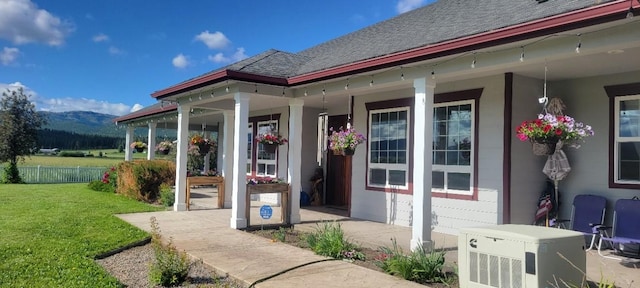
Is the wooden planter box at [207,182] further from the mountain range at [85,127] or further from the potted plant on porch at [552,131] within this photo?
the mountain range at [85,127]

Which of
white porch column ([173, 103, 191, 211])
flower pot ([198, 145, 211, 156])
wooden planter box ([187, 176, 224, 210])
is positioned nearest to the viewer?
white porch column ([173, 103, 191, 211])

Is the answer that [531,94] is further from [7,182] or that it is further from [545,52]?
[7,182]

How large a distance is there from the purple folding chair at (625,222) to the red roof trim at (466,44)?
10.3ft

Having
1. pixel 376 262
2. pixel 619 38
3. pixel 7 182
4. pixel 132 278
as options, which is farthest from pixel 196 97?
pixel 7 182

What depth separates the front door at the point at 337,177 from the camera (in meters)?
12.0

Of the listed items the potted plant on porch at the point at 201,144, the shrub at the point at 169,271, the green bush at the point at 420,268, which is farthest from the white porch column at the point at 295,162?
the potted plant on porch at the point at 201,144

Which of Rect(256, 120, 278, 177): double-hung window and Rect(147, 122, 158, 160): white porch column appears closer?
Rect(256, 120, 278, 177): double-hung window

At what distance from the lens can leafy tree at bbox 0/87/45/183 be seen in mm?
20219

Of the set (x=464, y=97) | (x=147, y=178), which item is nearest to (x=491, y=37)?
(x=464, y=97)

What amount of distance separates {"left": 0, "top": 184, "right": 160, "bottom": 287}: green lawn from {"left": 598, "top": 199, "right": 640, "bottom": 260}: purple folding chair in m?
6.57

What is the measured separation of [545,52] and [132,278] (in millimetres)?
5534

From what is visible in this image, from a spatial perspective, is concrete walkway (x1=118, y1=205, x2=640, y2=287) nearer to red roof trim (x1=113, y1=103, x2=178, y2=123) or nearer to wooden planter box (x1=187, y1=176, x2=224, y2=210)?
wooden planter box (x1=187, y1=176, x2=224, y2=210)

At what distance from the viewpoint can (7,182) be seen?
20.0 m

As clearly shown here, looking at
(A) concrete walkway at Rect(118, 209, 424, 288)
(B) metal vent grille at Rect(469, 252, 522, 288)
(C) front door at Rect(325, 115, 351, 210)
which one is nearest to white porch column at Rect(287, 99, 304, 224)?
(A) concrete walkway at Rect(118, 209, 424, 288)
